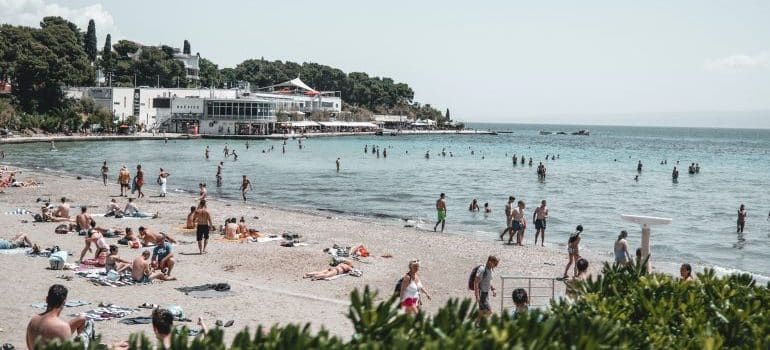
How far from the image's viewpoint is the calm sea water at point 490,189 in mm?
30219

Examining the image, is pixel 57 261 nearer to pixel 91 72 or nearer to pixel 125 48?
pixel 91 72

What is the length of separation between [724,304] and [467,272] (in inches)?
454

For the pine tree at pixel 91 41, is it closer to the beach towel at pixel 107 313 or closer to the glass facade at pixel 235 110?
A: the glass facade at pixel 235 110

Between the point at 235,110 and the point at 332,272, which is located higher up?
the point at 235,110

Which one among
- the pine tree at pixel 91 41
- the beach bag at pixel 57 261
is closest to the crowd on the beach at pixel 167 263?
the beach bag at pixel 57 261

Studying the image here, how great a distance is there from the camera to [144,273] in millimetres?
16031

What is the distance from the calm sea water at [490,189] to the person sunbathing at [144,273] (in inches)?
560

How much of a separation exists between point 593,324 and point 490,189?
44035mm

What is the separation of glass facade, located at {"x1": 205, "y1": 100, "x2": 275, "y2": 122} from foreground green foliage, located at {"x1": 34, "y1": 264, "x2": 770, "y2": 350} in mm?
106959

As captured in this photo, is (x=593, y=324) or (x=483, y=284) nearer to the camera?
(x=593, y=324)

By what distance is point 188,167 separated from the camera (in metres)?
59.4

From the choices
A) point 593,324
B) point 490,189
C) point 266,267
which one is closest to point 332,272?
point 266,267

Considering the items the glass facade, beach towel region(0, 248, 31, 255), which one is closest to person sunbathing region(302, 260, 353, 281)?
beach towel region(0, 248, 31, 255)

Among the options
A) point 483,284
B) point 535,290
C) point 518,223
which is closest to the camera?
point 483,284
